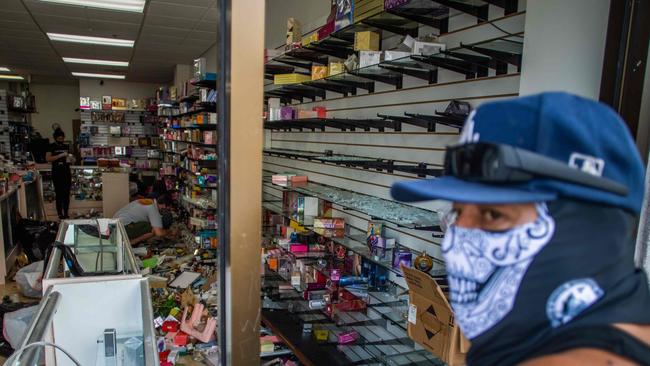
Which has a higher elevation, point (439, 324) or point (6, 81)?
point (6, 81)

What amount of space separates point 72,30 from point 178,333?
19.7ft

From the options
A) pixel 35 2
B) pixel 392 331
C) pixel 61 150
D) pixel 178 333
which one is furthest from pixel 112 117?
pixel 392 331

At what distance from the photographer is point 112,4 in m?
5.59

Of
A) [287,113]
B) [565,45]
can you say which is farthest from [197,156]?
[565,45]

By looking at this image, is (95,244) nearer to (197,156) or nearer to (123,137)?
(197,156)

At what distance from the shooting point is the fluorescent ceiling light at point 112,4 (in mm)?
5492

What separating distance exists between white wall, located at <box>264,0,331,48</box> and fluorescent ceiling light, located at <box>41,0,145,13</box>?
1.73 meters

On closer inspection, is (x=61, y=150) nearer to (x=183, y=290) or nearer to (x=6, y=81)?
(x=183, y=290)

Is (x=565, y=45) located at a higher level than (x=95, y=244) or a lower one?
higher

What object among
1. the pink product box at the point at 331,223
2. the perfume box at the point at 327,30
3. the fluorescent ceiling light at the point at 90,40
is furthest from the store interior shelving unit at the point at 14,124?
the pink product box at the point at 331,223

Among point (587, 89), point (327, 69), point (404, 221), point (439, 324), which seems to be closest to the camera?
point (587, 89)

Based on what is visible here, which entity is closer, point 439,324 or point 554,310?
point 554,310

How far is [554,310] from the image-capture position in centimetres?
54

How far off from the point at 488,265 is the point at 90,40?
9140mm
